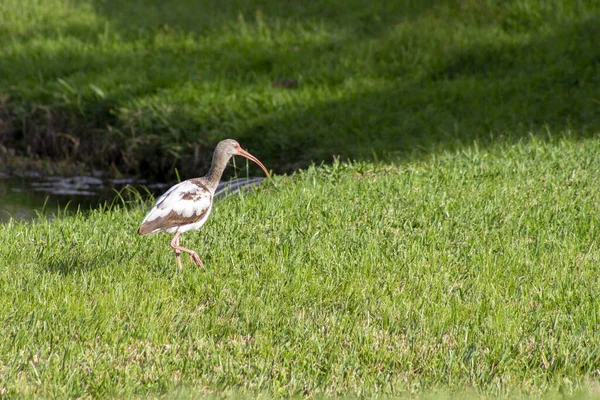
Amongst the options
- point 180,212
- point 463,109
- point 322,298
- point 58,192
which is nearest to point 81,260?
point 180,212

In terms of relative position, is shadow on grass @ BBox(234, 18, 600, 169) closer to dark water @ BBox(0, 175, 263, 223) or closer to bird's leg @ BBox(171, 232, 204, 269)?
dark water @ BBox(0, 175, 263, 223)

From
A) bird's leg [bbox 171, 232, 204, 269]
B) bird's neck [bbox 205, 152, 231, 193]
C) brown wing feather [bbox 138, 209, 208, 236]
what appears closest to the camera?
brown wing feather [bbox 138, 209, 208, 236]

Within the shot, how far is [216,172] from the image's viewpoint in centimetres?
684

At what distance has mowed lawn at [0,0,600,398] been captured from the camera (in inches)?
194

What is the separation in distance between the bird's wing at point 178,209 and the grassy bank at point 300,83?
16.1ft

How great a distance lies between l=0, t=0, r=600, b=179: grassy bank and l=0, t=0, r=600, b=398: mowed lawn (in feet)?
0.15

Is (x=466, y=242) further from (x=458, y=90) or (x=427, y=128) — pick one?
(x=458, y=90)

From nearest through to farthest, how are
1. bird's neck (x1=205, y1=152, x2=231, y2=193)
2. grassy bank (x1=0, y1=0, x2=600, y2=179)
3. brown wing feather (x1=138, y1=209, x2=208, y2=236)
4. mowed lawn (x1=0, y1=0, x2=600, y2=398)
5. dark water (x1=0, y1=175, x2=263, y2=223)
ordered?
mowed lawn (x1=0, y1=0, x2=600, y2=398) < brown wing feather (x1=138, y1=209, x2=208, y2=236) < bird's neck (x1=205, y1=152, x2=231, y2=193) < dark water (x1=0, y1=175, x2=263, y2=223) < grassy bank (x1=0, y1=0, x2=600, y2=179)

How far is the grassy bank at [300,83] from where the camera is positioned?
1257cm

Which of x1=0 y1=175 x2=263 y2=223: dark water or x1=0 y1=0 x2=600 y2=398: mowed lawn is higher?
x1=0 y1=0 x2=600 y2=398: mowed lawn

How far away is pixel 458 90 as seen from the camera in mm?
13500

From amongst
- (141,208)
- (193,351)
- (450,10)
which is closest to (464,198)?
(141,208)

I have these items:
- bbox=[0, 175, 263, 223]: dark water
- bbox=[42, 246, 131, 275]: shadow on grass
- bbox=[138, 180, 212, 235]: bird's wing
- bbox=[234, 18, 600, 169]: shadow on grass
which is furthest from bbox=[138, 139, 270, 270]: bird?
bbox=[234, 18, 600, 169]: shadow on grass

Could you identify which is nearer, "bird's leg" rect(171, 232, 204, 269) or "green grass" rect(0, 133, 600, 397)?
"green grass" rect(0, 133, 600, 397)
